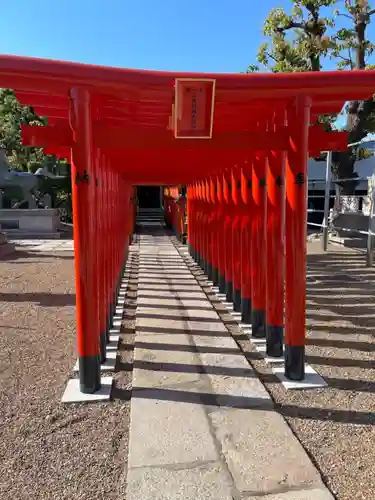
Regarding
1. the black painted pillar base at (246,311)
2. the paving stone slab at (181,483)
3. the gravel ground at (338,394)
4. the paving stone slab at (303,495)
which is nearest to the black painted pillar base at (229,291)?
the gravel ground at (338,394)

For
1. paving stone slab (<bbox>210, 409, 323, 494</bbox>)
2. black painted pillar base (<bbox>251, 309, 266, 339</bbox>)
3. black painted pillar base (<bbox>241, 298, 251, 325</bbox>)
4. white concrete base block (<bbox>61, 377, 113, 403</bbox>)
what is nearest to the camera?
paving stone slab (<bbox>210, 409, 323, 494</bbox>)

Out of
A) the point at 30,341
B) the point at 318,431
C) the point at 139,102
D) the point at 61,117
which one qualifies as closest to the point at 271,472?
the point at 318,431

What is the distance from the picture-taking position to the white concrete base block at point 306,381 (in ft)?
10.7

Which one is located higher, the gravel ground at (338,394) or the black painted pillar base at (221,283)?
the black painted pillar base at (221,283)

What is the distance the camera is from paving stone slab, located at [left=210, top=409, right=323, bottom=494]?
2.17 meters

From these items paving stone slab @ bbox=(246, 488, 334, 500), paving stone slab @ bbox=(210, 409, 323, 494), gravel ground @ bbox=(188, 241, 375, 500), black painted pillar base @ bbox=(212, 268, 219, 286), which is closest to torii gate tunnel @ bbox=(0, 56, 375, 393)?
gravel ground @ bbox=(188, 241, 375, 500)

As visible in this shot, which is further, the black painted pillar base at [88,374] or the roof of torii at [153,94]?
the black painted pillar base at [88,374]

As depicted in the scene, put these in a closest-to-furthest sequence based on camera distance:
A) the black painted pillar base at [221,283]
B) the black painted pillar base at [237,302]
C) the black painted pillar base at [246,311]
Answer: the black painted pillar base at [246,311], the black painted pillar base at [237,302], the black painted pillar base at [221,283]

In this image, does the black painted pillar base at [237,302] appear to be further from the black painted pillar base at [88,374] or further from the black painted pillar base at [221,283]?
the black painted pillar base at [88,374]

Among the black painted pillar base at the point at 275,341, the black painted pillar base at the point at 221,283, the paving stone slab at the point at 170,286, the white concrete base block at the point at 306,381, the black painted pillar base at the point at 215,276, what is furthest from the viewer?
the black painted pillar base at the point at 215,276

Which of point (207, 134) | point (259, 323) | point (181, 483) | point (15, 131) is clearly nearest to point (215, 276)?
point (259, 323)

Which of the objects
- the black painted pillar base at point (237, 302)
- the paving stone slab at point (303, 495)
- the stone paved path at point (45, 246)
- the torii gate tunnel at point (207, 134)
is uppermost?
the torii gate tunnel at point (207, 134)

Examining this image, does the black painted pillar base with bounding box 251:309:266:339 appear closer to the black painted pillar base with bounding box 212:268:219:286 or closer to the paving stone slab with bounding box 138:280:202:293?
the paving stone slab with bounding box 138:280:202:293

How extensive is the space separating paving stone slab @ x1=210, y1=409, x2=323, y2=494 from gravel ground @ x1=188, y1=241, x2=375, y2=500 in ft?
0.27
